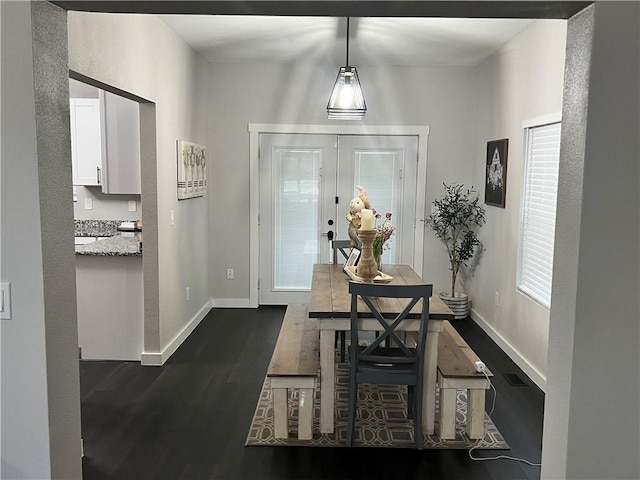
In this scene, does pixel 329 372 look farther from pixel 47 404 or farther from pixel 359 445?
pixel 47 404

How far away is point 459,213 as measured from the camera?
6.02 metres

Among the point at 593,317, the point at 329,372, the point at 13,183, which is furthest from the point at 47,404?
the point at 593,317

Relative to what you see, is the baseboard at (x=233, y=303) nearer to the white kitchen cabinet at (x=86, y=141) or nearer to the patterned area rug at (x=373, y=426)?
the white kitchen cabinet at (x=86, y=141)

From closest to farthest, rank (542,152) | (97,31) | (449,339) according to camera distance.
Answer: (97,31)
(449,339)
(542,152)

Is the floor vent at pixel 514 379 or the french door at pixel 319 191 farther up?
the french door at pixel 319 191

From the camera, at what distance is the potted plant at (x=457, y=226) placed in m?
5.86

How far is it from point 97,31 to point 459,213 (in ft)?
13.0

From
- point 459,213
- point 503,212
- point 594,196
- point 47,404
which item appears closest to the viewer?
point 594,196

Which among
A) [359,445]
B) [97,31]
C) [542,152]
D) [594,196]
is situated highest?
[97,31]

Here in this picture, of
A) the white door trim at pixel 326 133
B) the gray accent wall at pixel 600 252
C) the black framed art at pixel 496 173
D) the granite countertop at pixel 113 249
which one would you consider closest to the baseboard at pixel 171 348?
the granite countertop at pixel 113 249

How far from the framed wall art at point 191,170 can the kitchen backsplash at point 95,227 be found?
3.25 feet

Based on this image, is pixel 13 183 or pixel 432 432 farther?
pixel 432 432

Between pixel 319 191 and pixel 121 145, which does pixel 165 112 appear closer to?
pixel 121 145

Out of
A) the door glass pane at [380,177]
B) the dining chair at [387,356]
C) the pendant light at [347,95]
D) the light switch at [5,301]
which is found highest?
the pendant light at [347,95]
